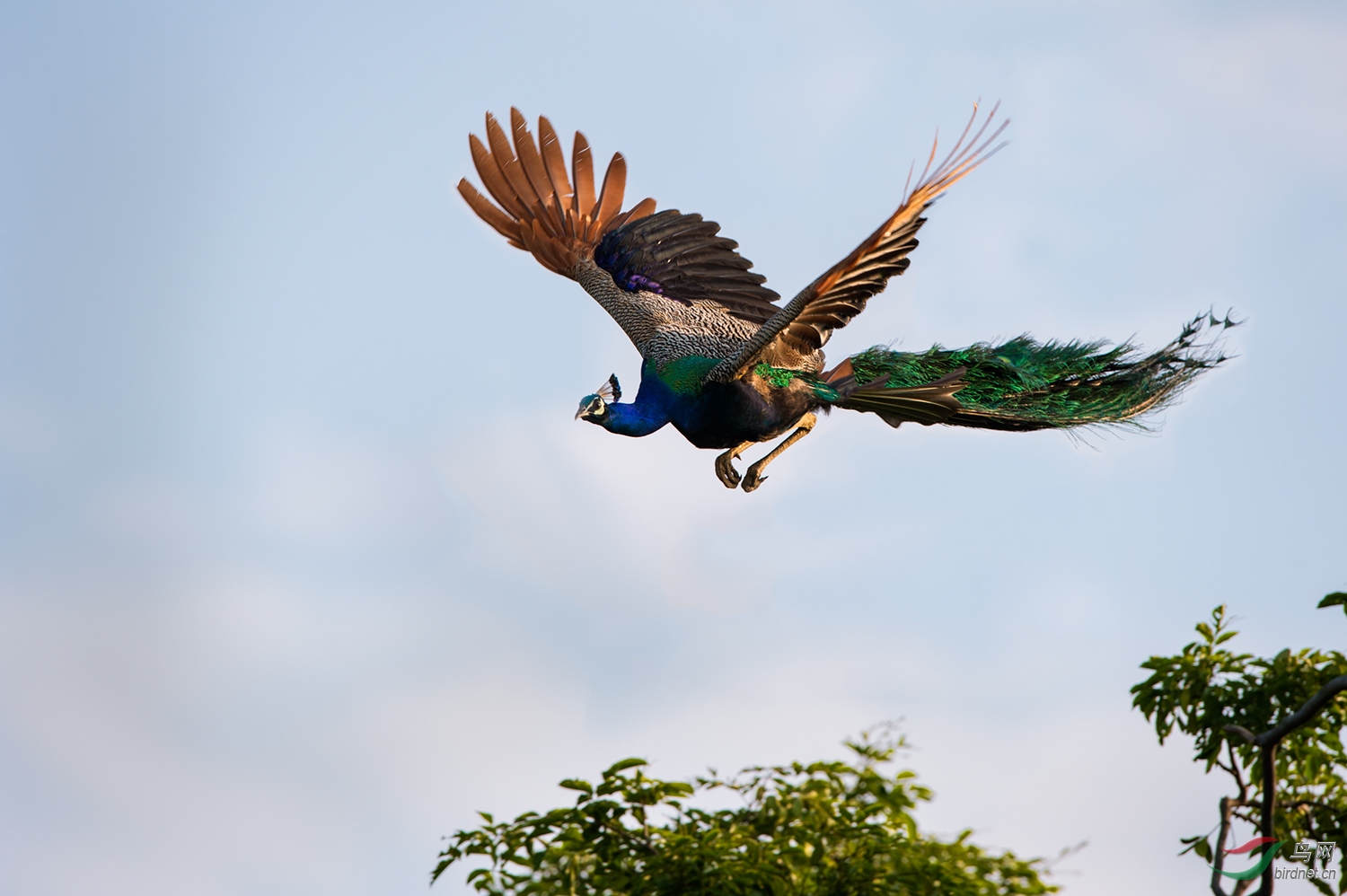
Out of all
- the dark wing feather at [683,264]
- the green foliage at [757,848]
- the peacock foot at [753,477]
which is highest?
the dark wing feather at [683,264]

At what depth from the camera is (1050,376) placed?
9328 millimetres

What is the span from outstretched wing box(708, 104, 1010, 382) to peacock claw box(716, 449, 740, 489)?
79 centimetres

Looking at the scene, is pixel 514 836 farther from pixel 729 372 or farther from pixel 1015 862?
pixel 729 372

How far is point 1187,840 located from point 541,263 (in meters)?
6.48

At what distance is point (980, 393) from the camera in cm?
921

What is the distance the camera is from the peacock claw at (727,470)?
9.45m

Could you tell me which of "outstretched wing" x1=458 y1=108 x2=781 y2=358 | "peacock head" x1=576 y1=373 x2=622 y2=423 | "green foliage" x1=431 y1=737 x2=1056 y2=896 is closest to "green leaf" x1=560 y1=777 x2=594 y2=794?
"green foliage" x1=431 y1=737 x2=1056 y2=896

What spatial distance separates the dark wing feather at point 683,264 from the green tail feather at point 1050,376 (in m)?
1.97

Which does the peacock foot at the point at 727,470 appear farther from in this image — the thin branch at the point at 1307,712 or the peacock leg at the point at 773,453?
the thin branch at the point at 1307,712

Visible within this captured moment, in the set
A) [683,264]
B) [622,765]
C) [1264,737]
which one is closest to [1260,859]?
[1264,737]

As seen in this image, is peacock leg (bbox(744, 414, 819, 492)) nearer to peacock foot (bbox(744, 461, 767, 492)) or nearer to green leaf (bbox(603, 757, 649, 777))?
peacock foot (bbox(744, 461, 767, 492))

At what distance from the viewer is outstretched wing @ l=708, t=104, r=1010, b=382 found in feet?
24.4

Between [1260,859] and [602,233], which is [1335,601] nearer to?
[1260,859]

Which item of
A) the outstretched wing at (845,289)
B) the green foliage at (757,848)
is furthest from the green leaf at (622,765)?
the outstretched wing at (845,289)
